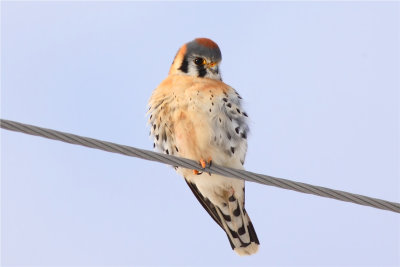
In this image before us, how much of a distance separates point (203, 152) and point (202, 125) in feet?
0.71

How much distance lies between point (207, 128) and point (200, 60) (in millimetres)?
843

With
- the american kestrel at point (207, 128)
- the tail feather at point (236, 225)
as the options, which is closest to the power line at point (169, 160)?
the american kestrel at point (207, 128)

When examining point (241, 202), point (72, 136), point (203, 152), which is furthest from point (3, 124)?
point (241, 202)

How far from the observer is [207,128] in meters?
5.93

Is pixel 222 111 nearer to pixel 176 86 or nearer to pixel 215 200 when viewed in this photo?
pixel 176 86

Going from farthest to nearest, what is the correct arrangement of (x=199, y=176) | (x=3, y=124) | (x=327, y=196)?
1. (x=199, y=176)
2. (x=327, y=196)
3. (x=3, y=124)

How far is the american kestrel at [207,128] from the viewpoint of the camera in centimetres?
594

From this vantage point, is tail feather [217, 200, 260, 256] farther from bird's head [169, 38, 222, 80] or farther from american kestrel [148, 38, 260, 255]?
bird's head [169, 38, 222, 80]

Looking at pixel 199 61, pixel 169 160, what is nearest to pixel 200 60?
pixel 199 61

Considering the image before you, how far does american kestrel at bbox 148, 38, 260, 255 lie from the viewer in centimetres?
594

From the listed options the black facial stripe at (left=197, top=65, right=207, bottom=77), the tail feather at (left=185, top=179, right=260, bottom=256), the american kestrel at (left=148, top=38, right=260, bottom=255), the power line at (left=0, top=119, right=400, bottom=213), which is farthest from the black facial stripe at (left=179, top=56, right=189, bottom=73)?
the power line at (left=0, top=119, right=400, bottom=213)

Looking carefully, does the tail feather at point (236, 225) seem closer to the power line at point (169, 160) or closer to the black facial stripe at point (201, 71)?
the black facial stripe at point (201, 71)

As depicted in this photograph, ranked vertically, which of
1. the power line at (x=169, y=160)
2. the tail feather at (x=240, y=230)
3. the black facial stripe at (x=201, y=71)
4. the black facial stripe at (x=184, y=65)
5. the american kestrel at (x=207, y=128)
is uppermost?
the black facial stripe at (x=184, y=65)

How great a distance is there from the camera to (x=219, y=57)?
6.56 m
